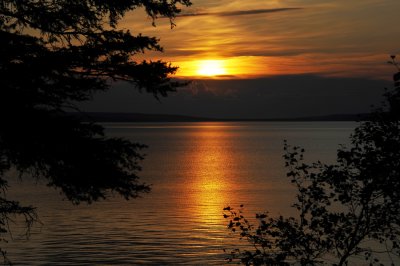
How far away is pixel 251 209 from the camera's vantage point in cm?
6031

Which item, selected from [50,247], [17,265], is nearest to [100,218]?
[50,247]

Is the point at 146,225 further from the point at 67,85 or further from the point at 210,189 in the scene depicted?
the point at 67,85

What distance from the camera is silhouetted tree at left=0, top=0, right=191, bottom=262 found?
12812mm

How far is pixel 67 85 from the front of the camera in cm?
1385

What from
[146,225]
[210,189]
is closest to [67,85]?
[146,225]

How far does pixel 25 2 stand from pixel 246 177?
9020 cm

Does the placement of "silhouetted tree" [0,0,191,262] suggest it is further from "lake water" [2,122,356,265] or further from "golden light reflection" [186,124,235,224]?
"golden light reflection" [186,124,235,224]

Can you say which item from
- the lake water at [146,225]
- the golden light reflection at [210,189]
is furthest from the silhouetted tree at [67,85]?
the golden light reflection at [210,189]

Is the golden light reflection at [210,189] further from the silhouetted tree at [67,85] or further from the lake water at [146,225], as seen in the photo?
the silhouetted tree at [67,85]

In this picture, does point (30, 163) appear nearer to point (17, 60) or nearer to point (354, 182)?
point (17, 60)

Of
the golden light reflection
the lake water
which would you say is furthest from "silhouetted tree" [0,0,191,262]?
the golden light reflection

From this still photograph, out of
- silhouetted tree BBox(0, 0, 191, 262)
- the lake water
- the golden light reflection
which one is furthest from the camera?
the golden light reflection

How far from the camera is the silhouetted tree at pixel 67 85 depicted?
42.0ft

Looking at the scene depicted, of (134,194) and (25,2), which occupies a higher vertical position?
(25,2)
